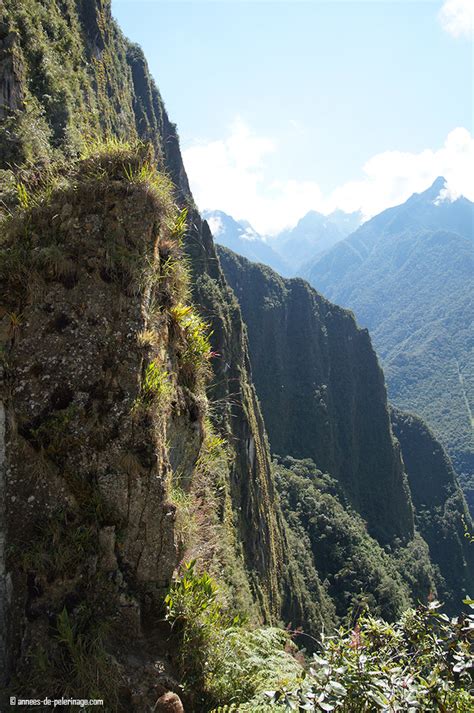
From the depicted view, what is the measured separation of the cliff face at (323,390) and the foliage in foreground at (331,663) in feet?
319

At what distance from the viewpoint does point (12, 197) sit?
19.0 feet

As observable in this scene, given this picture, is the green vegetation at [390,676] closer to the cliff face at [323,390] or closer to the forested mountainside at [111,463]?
the forested mountainside at [111,463]

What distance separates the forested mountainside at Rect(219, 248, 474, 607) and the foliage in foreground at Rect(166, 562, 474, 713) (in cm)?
9796

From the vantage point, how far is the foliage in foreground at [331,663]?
8.58ft

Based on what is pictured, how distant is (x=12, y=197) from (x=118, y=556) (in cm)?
478

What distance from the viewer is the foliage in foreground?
8.58ft

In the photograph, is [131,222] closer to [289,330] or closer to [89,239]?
[89,239]

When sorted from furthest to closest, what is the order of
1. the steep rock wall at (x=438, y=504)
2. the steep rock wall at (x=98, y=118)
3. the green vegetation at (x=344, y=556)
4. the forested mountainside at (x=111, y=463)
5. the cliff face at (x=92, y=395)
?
the steep rock wall at (x=438, y=504)
the green vegetation at (x=344, y=556)
the steep rock wall at (x=98, y=118)
the cliff face at (x=92, y=395)
the forested mountainside at (x=111, y=463)

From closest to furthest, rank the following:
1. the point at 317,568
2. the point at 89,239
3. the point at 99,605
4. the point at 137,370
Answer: the point at 99,605, the point at 137,370, the point at 89,239, the point at 317,568

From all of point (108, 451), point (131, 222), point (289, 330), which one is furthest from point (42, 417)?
point (289, 330)

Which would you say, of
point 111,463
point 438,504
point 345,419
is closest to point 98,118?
point 111,463

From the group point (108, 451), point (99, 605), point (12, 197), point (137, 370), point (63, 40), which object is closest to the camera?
point (99, 605)

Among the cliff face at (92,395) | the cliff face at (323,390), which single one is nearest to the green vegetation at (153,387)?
the cliff face at (92,395)

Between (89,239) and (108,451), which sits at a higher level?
(89,239)
